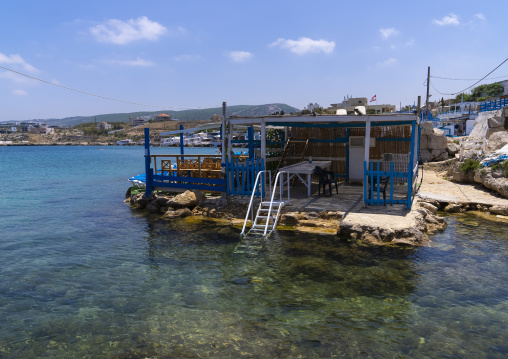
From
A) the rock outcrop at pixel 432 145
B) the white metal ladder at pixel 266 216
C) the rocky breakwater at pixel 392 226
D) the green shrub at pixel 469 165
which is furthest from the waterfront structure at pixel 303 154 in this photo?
the rock outcrop at pixel 432 145

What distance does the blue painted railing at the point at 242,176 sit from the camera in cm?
1227

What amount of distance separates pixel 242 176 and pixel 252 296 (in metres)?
6.26

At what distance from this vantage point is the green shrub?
50.3 ft

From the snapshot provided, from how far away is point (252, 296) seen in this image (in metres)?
6.52

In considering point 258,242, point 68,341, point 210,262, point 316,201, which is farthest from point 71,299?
point 316,201

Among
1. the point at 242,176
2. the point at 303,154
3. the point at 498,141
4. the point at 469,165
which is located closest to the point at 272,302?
the point at 242,176

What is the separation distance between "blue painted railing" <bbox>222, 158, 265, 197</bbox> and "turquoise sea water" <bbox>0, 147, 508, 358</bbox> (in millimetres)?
2032

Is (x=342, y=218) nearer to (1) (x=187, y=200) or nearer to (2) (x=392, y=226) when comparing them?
(2) (x=392, y=226)

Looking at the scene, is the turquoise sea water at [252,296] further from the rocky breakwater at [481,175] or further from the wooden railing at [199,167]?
the wooden railing at [199,167]

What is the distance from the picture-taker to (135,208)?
15.1 m

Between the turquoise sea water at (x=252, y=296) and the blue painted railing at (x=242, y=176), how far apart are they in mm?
2032

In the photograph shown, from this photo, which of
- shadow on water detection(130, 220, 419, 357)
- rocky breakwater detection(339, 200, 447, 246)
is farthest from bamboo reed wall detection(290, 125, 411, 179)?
shadow on water detection(130, 220, 419, 357)

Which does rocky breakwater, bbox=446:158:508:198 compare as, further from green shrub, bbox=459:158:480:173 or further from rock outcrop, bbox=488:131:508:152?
rock outcrop, bbox=488:131:508:152

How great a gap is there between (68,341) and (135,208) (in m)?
10.2
